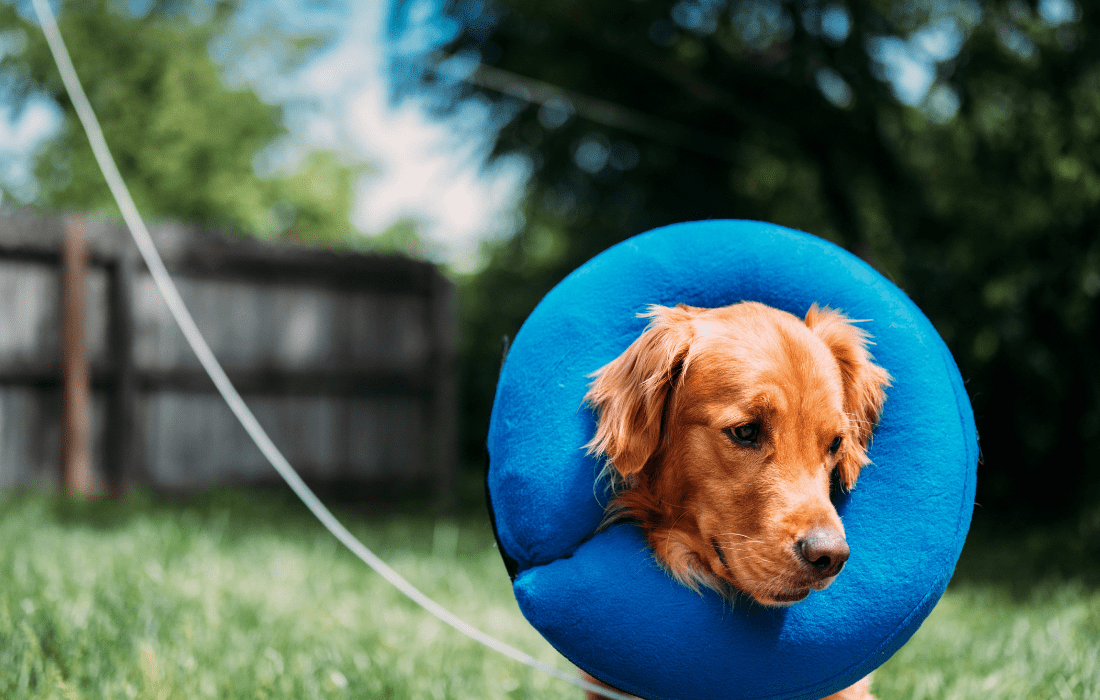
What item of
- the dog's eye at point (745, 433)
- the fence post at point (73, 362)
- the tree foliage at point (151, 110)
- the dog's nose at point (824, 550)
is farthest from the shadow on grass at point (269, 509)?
the tree foliage at point (151, 110)

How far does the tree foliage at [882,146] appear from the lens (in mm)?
5594

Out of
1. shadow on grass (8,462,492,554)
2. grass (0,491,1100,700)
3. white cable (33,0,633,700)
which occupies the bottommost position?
shadow on grass (8,462,492,554)

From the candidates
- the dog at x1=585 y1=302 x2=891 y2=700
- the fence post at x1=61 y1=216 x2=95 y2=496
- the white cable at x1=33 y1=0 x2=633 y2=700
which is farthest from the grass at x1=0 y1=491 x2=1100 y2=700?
the dog at x1=585 y1=302 x2=891 y2=700

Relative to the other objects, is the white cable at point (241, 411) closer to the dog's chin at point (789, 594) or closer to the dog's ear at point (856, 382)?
the dog's chin at point (789, 594)

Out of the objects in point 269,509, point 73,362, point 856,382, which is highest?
point 856,382

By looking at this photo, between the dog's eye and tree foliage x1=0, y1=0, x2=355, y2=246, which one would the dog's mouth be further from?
tree foliage x1=0, y1=0, x2=355, y2=246

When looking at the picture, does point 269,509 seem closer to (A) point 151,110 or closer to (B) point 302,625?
(B) point 302,625

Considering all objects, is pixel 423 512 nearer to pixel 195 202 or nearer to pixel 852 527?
pixel 852 527

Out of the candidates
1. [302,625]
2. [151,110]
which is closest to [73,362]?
[302,625]

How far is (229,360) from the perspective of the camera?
25.5 ft

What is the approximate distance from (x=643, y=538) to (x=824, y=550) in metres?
0.45

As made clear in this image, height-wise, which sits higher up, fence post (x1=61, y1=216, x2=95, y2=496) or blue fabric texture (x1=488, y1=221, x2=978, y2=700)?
blue fabric texture (x1=488, y1=221, x2=978, y2=700)

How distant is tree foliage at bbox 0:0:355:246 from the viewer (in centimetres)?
1599

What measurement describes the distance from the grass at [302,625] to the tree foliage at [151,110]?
1261cm
